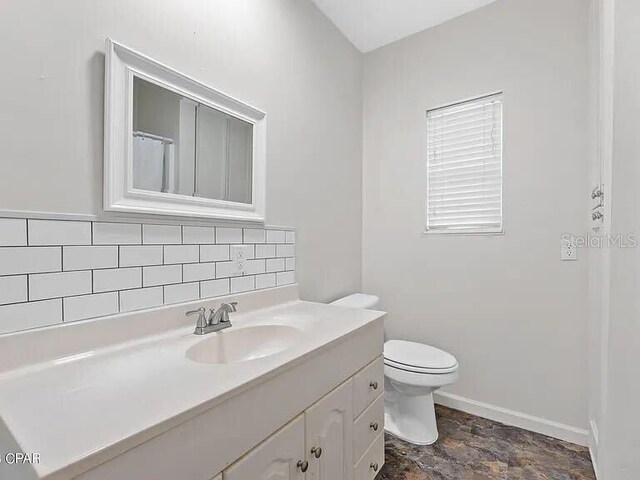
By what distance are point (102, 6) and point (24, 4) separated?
0.20 metres

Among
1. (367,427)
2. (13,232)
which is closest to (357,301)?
(367,427)

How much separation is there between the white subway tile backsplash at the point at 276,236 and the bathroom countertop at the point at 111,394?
629mm

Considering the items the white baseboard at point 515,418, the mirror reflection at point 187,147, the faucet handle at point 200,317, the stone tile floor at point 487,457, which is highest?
the mirror reflection at point 187,147

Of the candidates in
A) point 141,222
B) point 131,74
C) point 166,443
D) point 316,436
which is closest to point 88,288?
point 141,222

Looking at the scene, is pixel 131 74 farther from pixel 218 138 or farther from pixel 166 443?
pixel 166 443

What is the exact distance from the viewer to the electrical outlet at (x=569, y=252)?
1.72 m

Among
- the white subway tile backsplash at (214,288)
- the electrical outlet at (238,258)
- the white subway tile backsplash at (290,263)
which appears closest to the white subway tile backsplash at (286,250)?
the white subway tile backsplash at (290,263)

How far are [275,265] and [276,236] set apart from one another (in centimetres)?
15

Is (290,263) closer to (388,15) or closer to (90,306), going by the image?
(90,306)

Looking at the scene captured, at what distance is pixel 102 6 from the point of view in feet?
3.17

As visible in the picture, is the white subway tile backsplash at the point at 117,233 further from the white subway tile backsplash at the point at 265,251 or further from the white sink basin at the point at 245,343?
the white subway tile backsplash at the point at 265,251

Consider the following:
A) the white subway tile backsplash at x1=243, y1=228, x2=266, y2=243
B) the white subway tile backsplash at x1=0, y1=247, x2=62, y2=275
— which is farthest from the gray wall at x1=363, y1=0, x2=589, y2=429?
the white subway tile backsplash at x1=0, y1=247, x2=62, y2=275

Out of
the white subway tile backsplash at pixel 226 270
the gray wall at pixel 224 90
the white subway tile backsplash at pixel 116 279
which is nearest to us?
the gray wall at pixel 224 90

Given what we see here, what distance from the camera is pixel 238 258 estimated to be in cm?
139
